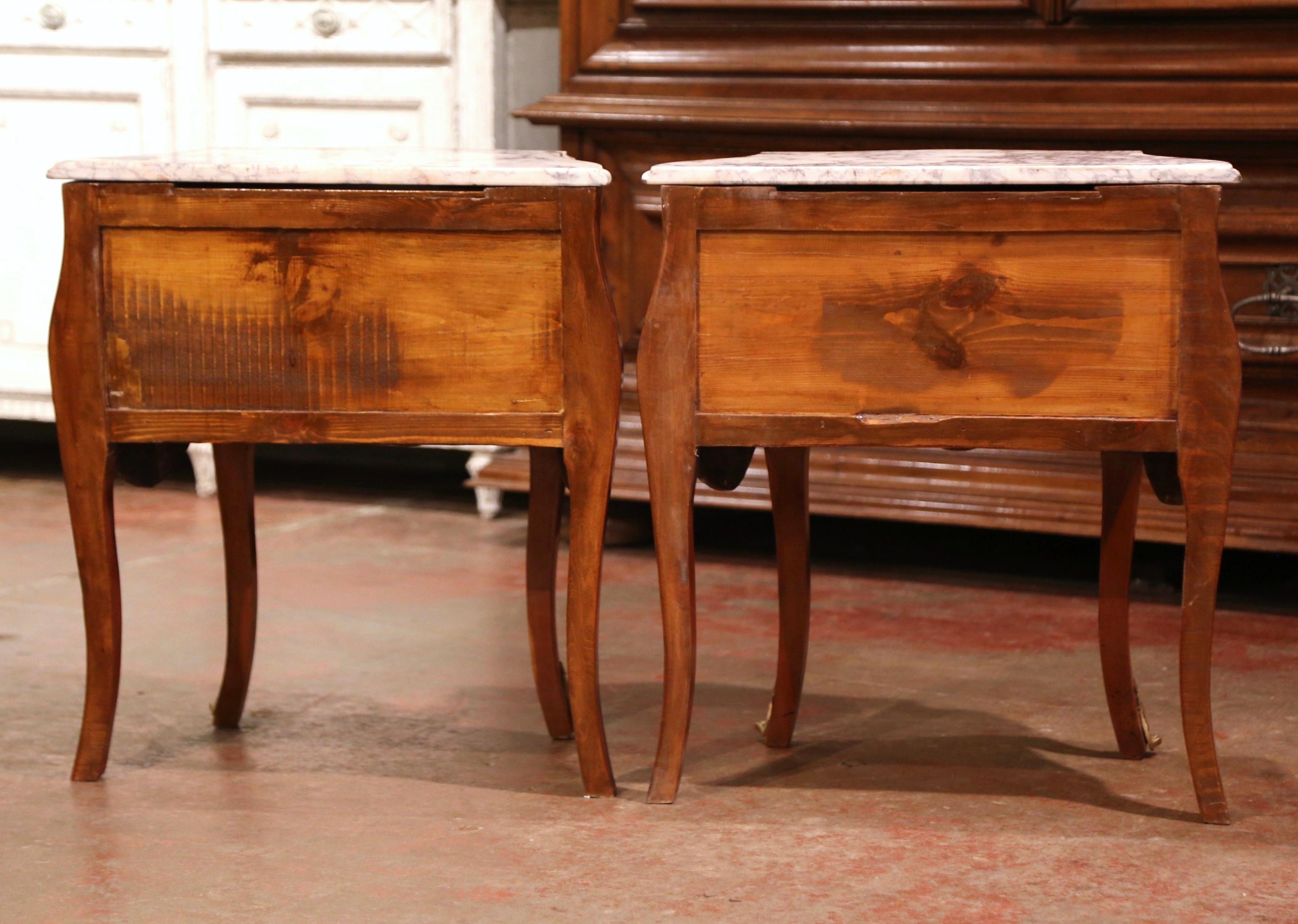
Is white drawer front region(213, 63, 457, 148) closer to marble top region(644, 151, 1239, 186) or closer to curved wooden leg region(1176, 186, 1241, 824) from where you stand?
marble top region(644, 151, 1239, 186)

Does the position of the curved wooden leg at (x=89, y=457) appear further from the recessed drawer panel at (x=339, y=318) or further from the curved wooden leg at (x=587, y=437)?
the curved wooden leg at (x=587, y=437)

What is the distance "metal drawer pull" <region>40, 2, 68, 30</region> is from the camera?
4.00 meters

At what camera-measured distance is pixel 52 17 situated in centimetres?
400

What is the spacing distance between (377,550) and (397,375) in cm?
165

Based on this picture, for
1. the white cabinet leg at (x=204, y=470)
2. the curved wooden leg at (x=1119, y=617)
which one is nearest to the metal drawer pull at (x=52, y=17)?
the white cabinet leg at (x=204, y=470)

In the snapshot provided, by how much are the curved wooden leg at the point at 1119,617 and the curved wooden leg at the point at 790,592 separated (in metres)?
0.38

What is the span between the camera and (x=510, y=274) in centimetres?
189

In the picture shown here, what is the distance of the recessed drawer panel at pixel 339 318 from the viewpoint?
74.7 inches

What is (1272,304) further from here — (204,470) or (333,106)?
(204,470)

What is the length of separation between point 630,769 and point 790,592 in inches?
12.3

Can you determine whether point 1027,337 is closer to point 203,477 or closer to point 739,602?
point 739,602

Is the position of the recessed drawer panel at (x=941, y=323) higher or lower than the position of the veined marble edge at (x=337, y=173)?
lower

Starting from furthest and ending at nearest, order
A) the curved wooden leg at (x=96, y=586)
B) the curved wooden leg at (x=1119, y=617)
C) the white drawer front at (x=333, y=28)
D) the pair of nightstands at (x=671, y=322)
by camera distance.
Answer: the white drawer front at (x=333, y=28) → the curved wooden leg at (x=1119, y=617) → the curved wooden leg at (x=96, y=586) → the pair of nightstands at (x=671, y=322)

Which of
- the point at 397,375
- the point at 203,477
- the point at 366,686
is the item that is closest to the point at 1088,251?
the point at 397,375
